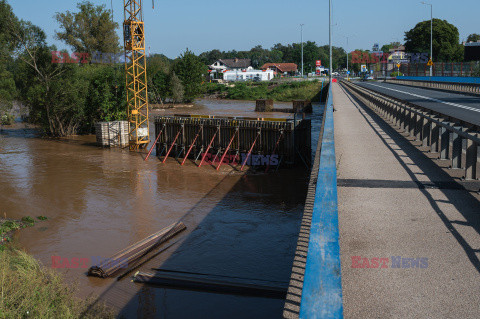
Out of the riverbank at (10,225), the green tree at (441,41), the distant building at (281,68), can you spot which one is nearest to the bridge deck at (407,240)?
the riverbank at (10,225)

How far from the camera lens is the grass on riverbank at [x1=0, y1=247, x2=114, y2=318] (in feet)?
24.5

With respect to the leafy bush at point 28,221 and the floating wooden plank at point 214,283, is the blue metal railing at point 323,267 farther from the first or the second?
the leafy bush at point 28,221

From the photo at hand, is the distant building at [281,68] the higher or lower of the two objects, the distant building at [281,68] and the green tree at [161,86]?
the higher

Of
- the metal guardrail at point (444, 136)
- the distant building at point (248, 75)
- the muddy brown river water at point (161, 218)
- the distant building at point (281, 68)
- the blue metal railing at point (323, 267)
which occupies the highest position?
the distant building at point (281, 68)

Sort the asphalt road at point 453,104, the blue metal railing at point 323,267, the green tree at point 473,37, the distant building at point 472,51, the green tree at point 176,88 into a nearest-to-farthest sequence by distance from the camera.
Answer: the blue metal railing at point 323,267 → the asphalt road at point 453,104 → the distant building at point 472,51 → the green tree at point 176,88 → the green tree at point 473,37

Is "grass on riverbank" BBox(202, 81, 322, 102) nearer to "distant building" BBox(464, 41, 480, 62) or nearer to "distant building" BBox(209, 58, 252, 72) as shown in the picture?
"distant building" BBox(464, 41, 480, 62)

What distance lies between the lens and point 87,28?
8250 cm

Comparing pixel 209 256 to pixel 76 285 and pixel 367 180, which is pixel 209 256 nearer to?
pixel 76 285

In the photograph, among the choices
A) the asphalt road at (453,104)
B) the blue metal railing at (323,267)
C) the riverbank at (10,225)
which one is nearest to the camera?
the blue metal railing at (323,267)

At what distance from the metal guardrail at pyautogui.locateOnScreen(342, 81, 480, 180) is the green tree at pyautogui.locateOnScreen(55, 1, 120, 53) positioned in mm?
73576

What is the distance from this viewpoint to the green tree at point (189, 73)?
84562 millimetres

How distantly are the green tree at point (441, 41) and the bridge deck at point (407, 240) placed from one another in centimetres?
11418

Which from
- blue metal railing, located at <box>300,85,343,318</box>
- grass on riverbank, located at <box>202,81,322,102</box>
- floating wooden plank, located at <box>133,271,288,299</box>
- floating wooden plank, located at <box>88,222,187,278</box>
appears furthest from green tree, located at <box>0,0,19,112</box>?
grass on riverbank, located at <box>202,81,322,102</box>

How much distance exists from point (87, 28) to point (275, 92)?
144 feet
